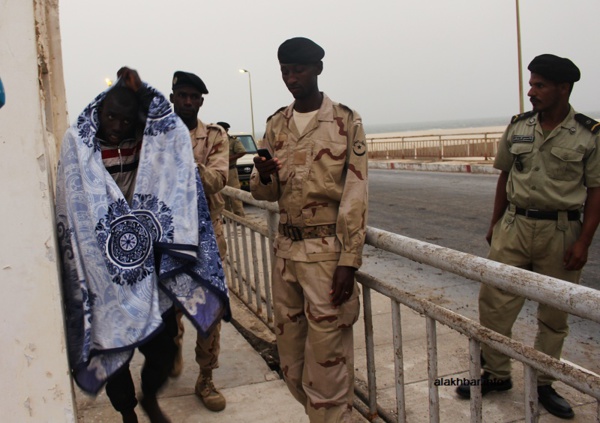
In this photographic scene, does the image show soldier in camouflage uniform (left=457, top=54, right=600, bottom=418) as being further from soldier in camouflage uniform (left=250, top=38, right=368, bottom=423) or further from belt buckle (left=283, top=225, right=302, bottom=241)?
belt buckle (left=283, top=225, right=302, bottom=241)

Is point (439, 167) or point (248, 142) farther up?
point (248, 142)

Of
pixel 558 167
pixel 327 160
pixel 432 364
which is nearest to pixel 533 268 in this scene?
pixel 558 167

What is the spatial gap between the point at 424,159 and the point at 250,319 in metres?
22.5

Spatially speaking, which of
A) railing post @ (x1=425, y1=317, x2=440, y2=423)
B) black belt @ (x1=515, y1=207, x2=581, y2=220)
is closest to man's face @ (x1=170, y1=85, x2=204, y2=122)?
railing post @ (x1=425, y1=317, x2=440, y2=423)

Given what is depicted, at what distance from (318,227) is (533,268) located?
1.42 meters

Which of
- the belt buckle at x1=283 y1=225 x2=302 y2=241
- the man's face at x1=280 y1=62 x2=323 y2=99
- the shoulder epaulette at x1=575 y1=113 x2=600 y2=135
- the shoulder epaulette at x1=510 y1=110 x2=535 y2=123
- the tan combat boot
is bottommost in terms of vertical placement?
the tan combat boot

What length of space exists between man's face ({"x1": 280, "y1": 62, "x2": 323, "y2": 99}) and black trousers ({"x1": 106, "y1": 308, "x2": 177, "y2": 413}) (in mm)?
1122

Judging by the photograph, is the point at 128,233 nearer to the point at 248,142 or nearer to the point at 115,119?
the point at 115,119

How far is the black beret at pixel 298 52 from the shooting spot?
97.0 inches

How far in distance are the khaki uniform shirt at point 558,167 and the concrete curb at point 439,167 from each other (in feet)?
47.7

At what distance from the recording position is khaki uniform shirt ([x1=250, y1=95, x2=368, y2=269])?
240 cm

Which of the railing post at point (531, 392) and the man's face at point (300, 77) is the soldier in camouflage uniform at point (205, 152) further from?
the railing post at point (531, 392)

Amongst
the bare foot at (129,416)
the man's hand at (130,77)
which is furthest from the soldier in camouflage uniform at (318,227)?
the bare foot at (129,416)

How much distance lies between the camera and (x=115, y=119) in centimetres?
227
